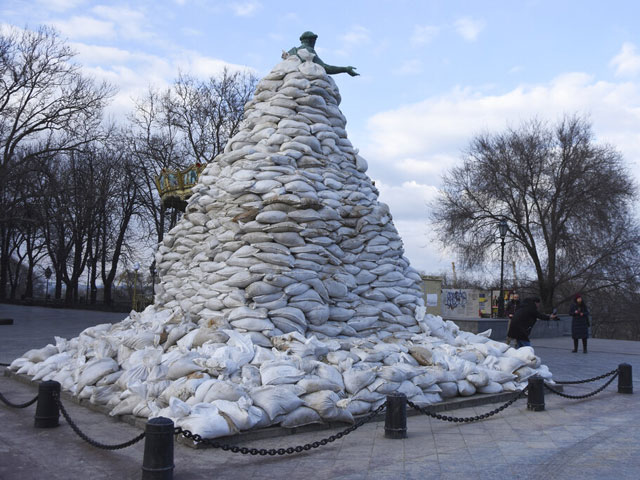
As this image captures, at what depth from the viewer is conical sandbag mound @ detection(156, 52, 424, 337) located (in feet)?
20.8

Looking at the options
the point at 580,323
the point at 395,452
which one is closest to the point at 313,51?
the point at 395,452

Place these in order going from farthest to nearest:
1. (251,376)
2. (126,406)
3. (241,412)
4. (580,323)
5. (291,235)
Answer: (580,323)
(291,235)
(251,376)
(126,406)
(241,412)

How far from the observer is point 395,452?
13.9 ft

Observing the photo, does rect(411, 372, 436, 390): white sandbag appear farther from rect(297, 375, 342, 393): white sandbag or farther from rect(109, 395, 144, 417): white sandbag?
rect(109, 395, 144, 417): white sandbag

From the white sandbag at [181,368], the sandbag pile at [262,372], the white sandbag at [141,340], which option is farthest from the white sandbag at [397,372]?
the white sandbag at [141,340]

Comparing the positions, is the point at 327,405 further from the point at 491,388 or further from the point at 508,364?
the point at 508,364

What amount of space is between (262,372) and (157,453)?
175cm

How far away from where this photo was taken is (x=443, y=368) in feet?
19.8

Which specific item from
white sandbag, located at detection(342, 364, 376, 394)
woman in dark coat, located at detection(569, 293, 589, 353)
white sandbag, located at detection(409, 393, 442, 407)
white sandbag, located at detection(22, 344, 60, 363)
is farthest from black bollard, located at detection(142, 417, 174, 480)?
woman in dark coat, located at detection(569, 293, 589, 353)

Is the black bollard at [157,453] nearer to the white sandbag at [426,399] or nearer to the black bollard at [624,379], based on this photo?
the white sandbag at [426,399]

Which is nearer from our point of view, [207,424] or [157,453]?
[157,453]

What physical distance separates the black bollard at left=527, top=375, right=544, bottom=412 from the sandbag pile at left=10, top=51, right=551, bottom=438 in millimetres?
518

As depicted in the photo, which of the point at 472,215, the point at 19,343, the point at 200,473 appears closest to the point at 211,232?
the point at 200,473

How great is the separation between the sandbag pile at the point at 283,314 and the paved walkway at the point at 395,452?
308 mm
